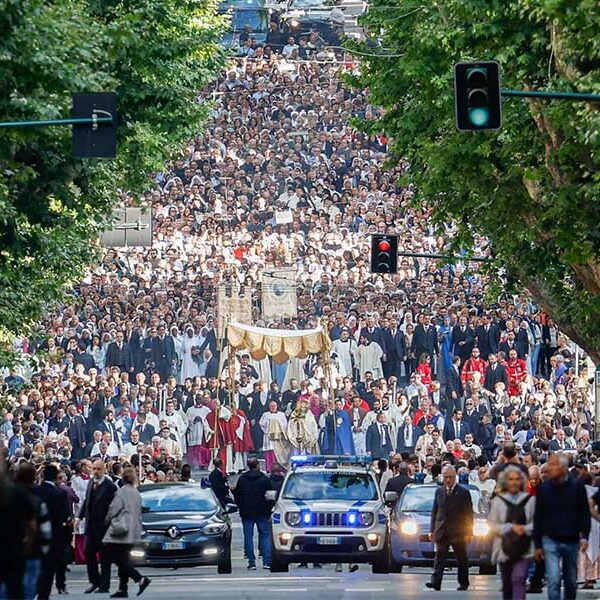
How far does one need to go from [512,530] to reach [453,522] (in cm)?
650

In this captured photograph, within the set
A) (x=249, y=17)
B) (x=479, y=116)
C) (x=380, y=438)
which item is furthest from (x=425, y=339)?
(x=249, y=17)

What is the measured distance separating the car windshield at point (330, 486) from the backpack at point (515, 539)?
32.8 feet

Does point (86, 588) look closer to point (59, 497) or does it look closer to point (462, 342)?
point (59, 497)

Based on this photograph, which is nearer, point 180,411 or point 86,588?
point 86,588

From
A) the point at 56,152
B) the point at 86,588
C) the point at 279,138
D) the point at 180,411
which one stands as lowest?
the point at 86,588

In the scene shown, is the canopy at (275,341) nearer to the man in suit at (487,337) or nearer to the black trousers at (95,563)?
the man in suit at (487,337)

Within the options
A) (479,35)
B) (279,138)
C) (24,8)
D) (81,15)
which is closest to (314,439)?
(479,35)

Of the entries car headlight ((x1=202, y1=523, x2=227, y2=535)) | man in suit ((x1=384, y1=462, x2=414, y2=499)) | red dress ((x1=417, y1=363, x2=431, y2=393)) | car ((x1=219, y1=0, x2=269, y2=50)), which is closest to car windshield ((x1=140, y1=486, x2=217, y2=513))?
car headlight ((x1=202, y1=523, x2=227, y2=535))

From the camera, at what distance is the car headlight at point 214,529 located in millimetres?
29953

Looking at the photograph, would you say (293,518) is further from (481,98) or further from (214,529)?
(481,98)

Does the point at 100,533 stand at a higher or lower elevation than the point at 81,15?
lower

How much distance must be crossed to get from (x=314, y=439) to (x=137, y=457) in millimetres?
10011

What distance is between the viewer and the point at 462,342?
50.4 meters

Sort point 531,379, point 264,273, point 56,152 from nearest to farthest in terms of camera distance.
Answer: point 56,152 → point 531,379 → point 264,273
